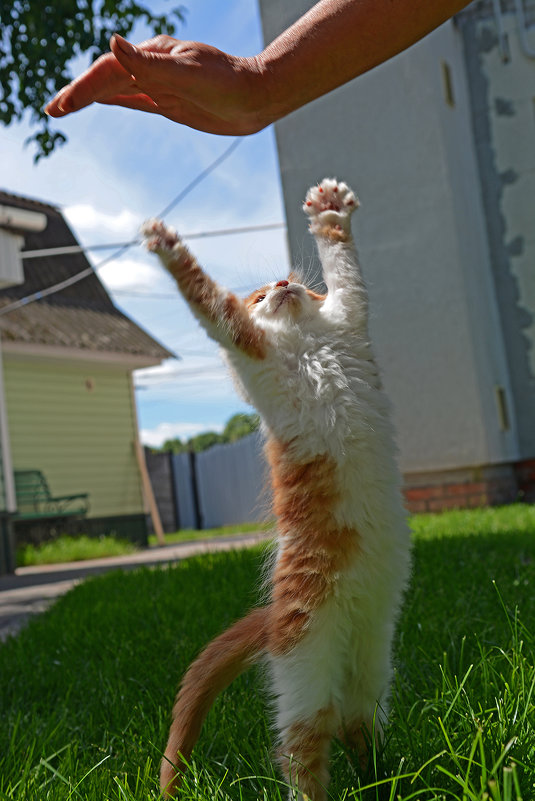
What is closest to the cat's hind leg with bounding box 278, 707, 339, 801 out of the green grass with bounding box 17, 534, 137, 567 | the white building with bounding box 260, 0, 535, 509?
the white building with bounding box 260, 0, 535, 509

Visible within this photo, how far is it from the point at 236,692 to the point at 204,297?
1.43 m

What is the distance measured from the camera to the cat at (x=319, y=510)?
1240 mm

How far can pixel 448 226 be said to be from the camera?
8070 mm

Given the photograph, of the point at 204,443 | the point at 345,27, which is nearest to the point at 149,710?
the point at 345,27

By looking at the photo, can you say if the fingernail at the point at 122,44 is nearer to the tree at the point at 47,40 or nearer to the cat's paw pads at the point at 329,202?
the cat's paw pads at the point at 329,202

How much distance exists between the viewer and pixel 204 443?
28.8 meters

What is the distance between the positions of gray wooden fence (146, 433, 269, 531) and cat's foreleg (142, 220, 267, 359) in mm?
16191

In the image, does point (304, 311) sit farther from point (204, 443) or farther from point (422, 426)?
point (204, 443)

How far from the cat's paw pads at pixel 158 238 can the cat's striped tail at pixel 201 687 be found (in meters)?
0.66

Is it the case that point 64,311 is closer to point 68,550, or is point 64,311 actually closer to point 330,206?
point 68,550

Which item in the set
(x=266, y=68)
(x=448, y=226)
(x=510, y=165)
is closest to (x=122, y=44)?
(x=266, y=68)

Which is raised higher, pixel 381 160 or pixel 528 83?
pixel 528 83

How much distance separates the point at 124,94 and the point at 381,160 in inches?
289

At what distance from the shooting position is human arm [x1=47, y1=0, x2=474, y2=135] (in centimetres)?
120
